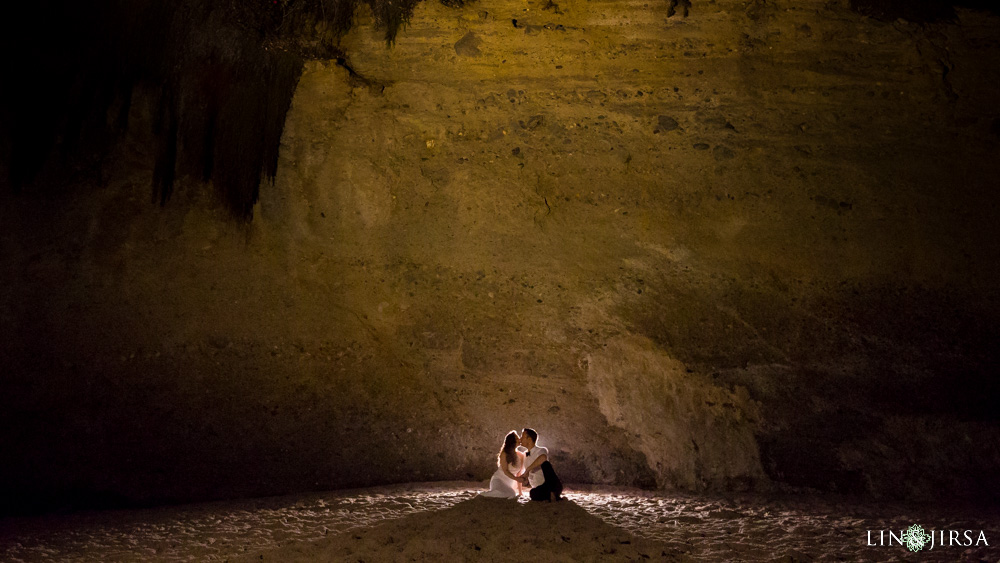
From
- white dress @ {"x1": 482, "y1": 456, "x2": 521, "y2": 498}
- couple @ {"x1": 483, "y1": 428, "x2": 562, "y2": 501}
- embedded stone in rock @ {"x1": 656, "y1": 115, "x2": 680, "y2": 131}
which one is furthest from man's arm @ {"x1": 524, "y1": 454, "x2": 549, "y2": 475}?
embedded stone in rock @ {"x1": 656, "y1": 115, "x2": 680, "y2": 131}

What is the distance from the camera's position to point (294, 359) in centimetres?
553

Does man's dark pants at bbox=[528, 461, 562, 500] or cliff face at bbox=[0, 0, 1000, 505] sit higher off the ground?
cliff face at bbox=[0, 0, 1000, 505]

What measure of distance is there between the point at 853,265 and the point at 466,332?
10.9ft

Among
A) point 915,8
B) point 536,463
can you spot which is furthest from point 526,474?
point 915,8

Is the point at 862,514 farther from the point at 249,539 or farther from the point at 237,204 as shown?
the point at 237,204

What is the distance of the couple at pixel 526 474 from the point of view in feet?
14.1

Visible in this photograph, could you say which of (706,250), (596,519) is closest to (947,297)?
(706,250)

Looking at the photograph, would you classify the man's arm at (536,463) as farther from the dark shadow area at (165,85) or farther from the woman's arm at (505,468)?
the dark shadow area at (165,85)

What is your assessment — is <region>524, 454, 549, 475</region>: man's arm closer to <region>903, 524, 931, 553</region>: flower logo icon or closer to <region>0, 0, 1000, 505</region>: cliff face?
<region>0, 0, 1000, 505</region>: cliff face

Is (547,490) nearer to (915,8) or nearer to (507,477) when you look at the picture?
(507,477)

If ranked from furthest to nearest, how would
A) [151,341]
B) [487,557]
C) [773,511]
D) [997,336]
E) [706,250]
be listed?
[151,341] < [706,250] < [997,336] < [773,511] < [487,557]

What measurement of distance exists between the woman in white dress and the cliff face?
786mm

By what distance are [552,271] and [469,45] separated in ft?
7.44

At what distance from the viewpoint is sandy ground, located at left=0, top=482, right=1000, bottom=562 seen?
128 inches
